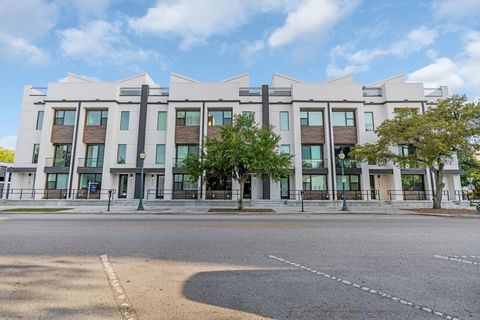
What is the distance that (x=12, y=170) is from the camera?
28859 millimetres

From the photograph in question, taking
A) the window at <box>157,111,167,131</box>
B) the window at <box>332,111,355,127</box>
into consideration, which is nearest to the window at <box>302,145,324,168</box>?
the window at <box>332,111,355,127</box>

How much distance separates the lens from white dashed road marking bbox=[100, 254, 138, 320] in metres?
3.29

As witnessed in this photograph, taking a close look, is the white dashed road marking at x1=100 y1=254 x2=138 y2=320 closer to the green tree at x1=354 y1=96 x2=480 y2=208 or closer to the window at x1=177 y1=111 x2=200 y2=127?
the green tree at x1=354 y1=96 x2=480 y2=208

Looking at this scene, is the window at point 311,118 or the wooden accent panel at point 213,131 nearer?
the wooden accent panel at point 213,131

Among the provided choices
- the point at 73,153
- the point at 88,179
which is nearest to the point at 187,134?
the point at 88,179

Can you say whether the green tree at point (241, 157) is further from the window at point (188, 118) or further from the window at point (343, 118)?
the window at point (343, 118)

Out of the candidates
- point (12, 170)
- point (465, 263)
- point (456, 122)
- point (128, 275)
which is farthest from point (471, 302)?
point (12, 170)

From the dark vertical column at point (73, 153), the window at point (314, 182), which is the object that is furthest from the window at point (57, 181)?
the window at point (314, 182)

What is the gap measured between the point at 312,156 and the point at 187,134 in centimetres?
1406

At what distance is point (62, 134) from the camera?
96.6ft

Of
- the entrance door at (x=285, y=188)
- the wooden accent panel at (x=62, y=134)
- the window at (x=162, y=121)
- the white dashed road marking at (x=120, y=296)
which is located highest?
the window at (x=162, y=121)

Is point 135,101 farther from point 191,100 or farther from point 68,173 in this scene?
point 68,173

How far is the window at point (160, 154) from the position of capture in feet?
95.8

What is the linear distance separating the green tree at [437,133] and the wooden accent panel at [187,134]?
1672 cm
